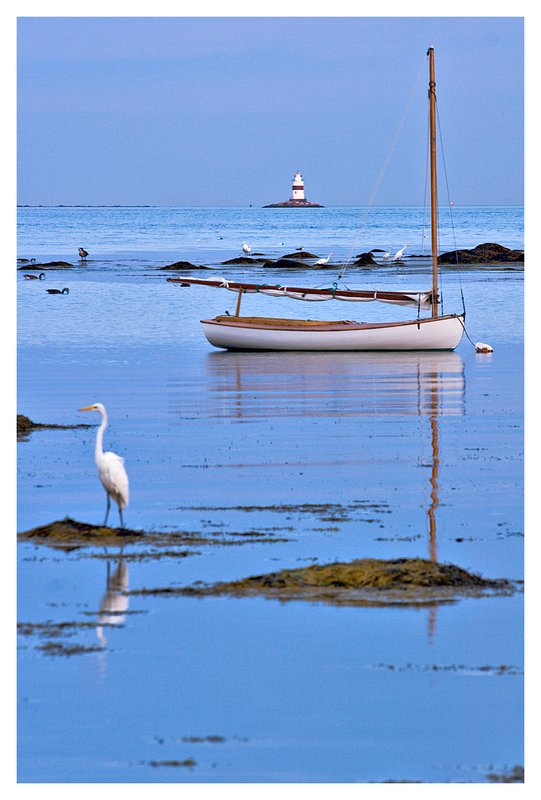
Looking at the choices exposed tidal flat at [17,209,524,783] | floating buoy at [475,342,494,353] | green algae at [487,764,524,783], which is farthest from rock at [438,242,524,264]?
green algae at [487,764,524,783]

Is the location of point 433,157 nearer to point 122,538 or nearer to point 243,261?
point 122,538

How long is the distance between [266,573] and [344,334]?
2489cm

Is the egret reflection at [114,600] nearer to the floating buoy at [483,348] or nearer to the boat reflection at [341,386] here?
the boat reflection at [341,386]

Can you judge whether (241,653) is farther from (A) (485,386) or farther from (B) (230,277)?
(B) (230,277)

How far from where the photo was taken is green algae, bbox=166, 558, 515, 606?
14906mm

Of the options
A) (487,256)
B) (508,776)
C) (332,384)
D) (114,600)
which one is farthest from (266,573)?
(487,256)

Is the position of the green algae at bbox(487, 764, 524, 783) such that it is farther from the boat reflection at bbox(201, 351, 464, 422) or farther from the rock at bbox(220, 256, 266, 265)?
the rock at bbox(220, 256, 266, 265)

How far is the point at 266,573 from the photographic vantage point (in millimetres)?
15781

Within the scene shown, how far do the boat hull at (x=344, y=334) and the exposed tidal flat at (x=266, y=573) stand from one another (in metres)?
4.05

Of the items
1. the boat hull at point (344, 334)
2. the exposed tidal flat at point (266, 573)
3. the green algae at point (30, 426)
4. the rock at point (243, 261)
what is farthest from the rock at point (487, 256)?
the green algae at point (30, 426)

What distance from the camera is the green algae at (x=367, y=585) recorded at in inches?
587

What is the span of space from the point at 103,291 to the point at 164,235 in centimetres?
10029
